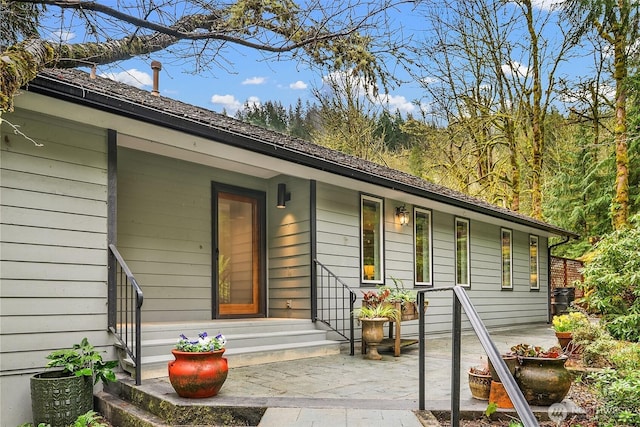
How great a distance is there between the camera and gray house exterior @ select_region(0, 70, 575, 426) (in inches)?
156

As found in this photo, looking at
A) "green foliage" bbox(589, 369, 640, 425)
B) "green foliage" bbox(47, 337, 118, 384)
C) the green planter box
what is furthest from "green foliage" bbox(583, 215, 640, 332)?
the green planter box

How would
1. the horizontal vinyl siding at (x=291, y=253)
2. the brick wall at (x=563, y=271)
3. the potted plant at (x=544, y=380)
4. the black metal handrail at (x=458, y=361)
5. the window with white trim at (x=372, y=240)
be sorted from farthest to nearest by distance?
the brick wall at (x=563, y=271) → the window with white trim at (x=372, y=240) → the horizontal vinyl siding at (x=291, y=253) → the potted plant at (x=544, y=380) → the black metal handrail at (x=458, y=361)

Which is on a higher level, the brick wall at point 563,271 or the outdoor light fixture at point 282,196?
the outdoor light fixture at point 282,196

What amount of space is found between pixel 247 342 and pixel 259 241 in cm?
198

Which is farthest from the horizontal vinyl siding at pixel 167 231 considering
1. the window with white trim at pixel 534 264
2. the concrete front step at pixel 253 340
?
the window with white trim at pixel 534 264

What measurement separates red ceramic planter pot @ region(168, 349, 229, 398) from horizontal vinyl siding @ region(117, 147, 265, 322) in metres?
2.50

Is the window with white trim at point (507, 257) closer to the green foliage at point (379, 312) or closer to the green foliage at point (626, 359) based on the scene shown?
the green foliage at point (379, 312)

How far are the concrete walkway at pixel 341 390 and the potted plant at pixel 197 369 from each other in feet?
0.29

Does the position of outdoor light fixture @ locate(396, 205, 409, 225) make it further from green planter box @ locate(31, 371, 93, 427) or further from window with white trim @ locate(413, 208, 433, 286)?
green planter box @ locate(31, 371, 93, 427)

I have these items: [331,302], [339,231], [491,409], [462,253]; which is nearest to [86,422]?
[491,409]

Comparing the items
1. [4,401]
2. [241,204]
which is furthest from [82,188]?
[241,204]

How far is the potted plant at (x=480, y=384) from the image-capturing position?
12.0 feet

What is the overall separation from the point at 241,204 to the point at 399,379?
11.5 feet

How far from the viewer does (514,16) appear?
14.2 metres
